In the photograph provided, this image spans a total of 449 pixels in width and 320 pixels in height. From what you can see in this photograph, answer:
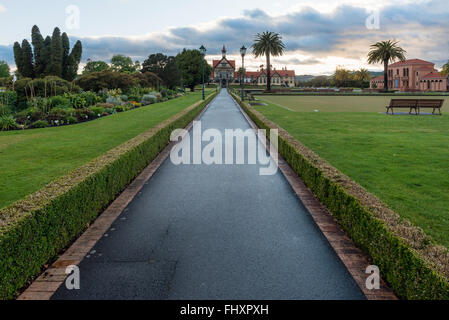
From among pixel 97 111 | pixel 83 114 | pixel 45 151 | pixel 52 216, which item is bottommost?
pixel 52 216

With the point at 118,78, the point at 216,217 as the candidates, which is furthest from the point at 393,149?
the point at 118,78

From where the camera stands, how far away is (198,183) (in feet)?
25.8

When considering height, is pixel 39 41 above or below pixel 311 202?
above

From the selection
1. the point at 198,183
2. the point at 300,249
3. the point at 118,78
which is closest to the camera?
the point at 300,249

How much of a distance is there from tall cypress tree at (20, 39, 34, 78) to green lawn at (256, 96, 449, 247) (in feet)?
245

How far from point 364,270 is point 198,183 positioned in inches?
176

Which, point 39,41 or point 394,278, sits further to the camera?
point 39,41

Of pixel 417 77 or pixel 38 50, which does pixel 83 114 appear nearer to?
pixel 38 50

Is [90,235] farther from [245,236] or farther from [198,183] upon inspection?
[198,183]

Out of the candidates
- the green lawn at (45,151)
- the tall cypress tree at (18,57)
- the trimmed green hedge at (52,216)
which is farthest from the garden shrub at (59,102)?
the tall cypress tree at (18,57)

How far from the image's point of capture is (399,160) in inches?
373

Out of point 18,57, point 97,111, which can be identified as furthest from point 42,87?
point 18,57

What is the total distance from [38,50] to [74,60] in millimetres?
7015

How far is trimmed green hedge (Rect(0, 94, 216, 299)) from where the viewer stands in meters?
3.53
